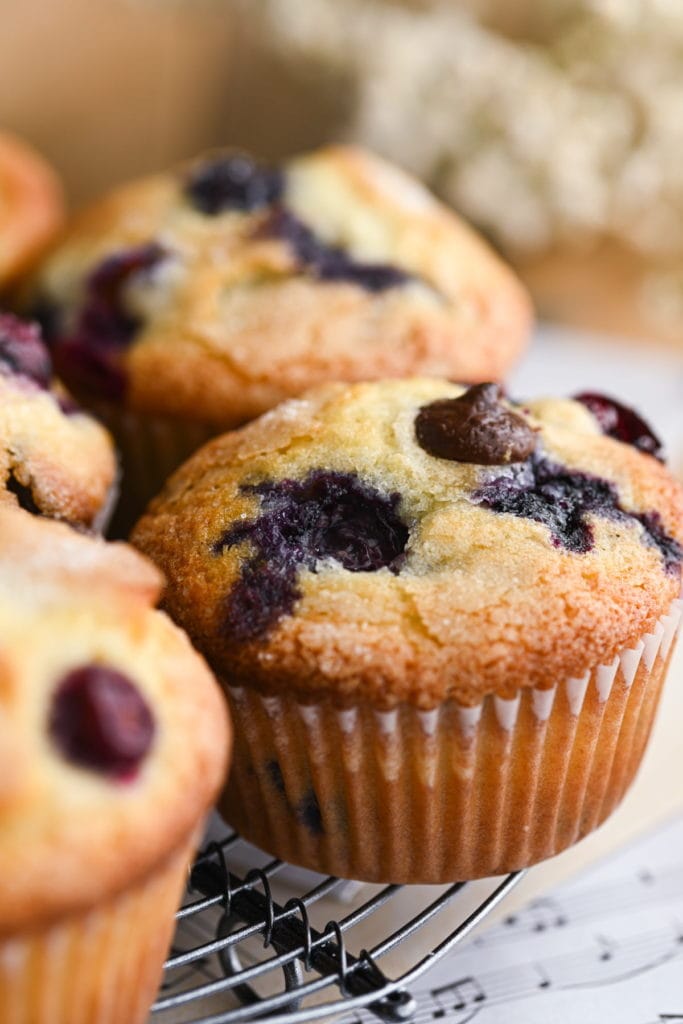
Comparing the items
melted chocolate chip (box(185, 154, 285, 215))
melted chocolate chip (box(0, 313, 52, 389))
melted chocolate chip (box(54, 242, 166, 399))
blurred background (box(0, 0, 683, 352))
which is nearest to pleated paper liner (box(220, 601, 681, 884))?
melted chocolate chip (box(0, 313, 52, 389))

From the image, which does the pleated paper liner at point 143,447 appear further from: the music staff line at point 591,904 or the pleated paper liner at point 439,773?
the music staff line at point 591,904

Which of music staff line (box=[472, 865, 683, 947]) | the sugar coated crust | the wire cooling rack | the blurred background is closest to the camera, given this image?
the sugar coated crust

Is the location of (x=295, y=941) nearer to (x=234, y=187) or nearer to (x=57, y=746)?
(x=57, y=746)

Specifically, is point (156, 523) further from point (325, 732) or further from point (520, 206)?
point (520, 206)

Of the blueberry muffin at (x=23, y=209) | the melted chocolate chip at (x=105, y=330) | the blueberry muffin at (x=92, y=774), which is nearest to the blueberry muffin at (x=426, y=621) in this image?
the blueberry muffin at (x=92, y=774)

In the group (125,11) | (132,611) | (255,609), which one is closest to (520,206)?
(125,11)

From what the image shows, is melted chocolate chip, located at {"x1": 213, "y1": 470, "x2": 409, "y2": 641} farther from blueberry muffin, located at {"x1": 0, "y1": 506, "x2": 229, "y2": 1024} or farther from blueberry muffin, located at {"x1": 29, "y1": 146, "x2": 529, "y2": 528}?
blueberry muffin, located at {"x1": 29, "y1": 146, "x2": 529, "y2": 528}
